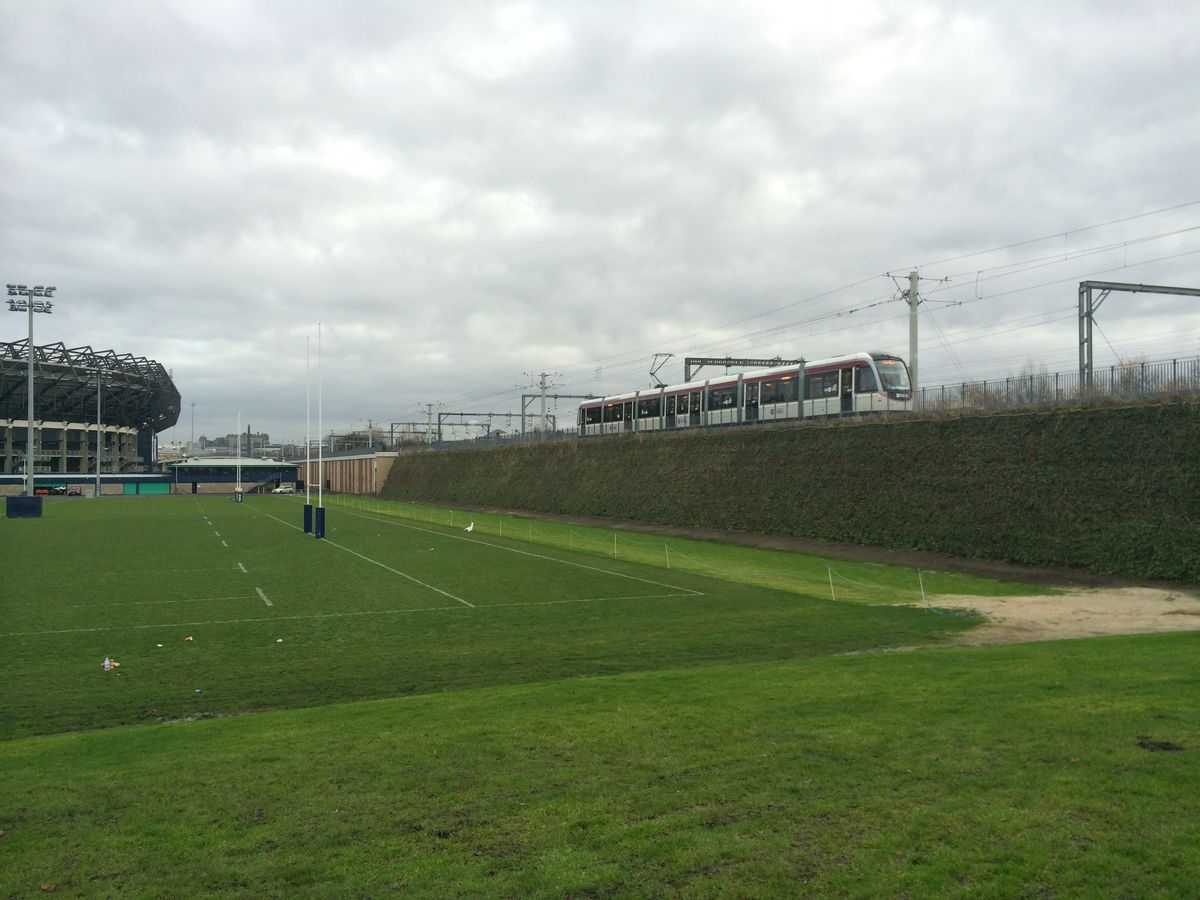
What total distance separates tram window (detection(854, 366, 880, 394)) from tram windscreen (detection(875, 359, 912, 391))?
423 mm

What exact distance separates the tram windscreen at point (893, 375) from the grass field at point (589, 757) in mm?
23890

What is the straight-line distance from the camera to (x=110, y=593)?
2406 centimetres

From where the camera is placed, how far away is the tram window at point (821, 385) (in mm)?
44500

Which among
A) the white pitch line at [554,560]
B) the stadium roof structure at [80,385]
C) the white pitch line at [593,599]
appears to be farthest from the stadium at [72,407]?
the white pitch line at [593,599]

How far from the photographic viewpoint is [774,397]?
48.4m

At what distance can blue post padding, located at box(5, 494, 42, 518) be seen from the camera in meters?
59.2

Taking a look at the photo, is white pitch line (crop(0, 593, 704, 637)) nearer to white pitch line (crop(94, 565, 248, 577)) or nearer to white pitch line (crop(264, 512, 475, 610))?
white pitch line (crop(264, 512, 475, 610))

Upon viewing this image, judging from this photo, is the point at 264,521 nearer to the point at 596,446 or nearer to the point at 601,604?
the point at 596,446

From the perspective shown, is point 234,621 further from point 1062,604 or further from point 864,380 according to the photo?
point 864,380

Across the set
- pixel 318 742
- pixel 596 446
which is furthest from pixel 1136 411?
pixel 596 446

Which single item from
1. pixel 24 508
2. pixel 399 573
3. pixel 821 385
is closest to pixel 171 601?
pixel 399 573

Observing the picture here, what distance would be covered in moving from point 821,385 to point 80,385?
374 ft

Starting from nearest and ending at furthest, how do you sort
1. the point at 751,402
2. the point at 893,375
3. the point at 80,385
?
the point at 893,375 < the point at 751,402 < the point at 80,385

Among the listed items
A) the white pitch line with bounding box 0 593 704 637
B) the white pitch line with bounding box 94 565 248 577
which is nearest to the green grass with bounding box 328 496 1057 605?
the white pitch line with bounding box 0 593 704 637
